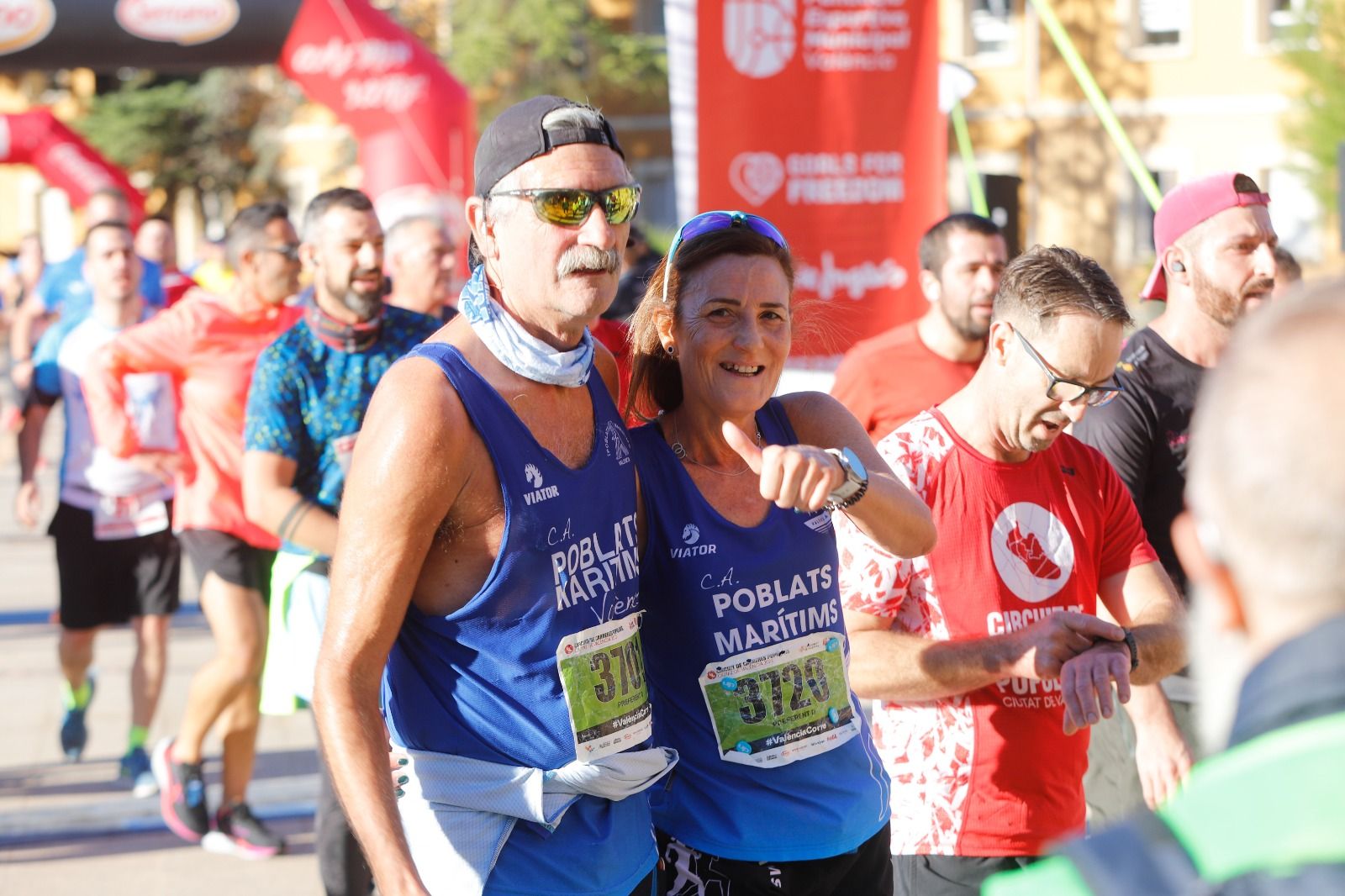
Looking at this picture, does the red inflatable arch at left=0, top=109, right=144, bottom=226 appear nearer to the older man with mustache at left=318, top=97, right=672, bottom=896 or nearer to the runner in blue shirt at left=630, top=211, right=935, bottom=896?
the runner in blue shirt at left=630, top=211, right=935, bottom=896

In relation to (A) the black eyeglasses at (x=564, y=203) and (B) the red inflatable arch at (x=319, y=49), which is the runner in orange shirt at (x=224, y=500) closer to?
(A) the black eyeglasses at (x=564, y=203)

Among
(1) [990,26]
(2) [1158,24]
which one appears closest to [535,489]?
(1) [990,26]

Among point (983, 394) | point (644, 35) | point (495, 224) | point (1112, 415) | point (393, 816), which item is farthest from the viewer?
point (644, 35)

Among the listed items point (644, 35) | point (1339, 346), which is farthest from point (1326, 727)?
point (644, 35)

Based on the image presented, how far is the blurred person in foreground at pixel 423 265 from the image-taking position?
5809mm

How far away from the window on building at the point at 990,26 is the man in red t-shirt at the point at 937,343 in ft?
93.1

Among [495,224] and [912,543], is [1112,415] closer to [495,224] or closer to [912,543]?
[912,543]

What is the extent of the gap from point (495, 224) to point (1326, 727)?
163cm

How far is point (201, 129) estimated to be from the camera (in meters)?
37.8

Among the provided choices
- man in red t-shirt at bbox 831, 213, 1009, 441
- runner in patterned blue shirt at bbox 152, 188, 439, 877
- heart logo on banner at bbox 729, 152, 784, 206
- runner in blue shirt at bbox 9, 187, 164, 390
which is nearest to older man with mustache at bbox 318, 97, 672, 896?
runner in patterned blue shirt at bbox 152, 188, 439, 877

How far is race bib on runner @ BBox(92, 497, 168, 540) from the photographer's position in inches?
262

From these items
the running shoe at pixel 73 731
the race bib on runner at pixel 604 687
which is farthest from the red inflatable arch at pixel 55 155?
the race bib on runner at pixel 604 687

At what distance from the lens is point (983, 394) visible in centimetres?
303

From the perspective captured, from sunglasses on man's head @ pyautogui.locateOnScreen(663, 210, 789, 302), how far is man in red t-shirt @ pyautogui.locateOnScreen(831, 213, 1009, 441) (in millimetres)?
2662
